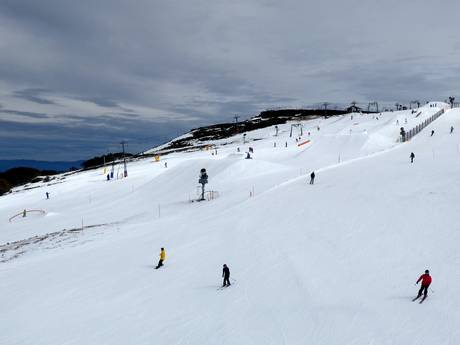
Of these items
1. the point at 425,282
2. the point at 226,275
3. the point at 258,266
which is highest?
the point at 425,282

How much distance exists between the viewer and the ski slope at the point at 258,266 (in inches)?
603

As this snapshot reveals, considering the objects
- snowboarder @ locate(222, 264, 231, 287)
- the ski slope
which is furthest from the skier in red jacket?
snowboarder @ locate(222, 264, 231, 287)

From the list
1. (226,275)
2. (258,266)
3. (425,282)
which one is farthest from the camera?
(258,266)

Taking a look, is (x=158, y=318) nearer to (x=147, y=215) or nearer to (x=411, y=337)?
(x=411, y=337)

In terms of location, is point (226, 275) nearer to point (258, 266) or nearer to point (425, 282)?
point (258, 266)

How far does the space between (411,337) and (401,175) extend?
89.9ft

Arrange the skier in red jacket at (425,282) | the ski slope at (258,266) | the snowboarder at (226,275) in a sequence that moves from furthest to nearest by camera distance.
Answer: the snowboarder at (226,275), the skier in red jacket at (425,282), the ski slope at (258,266)

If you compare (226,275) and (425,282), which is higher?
(425,282)

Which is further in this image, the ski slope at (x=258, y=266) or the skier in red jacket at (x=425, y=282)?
the skier in red jacket at (x=425, y=282)

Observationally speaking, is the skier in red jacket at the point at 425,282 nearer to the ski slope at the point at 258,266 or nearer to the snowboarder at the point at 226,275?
the ski slope at the point at 258,266

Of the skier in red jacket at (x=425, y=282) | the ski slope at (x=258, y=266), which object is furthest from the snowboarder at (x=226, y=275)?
the skier in red jacket at (x=425, y=282)

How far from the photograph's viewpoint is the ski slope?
15320 millimetres

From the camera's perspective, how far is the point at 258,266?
2134cm

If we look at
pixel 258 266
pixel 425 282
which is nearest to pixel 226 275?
pixel 258 266
